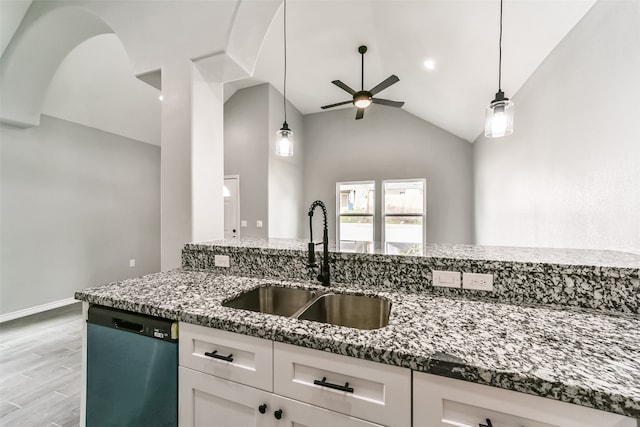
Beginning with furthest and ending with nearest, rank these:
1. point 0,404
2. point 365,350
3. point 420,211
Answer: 1. point 420,211
2. point 0,404
3. point 365,350

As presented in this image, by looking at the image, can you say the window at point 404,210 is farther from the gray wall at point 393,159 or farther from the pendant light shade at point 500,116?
the pendant light shade at point 500,116

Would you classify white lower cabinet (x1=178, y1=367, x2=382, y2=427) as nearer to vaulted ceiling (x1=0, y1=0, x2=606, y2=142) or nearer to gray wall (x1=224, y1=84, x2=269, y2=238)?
vaulted ceiling (x1=0, y1=0, x2=606, y2=142)

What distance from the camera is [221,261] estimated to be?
1.63 m

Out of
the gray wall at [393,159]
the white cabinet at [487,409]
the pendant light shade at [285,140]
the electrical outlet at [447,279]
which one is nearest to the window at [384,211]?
the gray wall at [393,159]

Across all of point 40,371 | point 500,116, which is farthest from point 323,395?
point 40,371

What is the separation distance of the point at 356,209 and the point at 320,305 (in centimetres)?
449

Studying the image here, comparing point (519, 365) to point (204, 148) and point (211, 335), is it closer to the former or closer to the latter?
point (211, 335)

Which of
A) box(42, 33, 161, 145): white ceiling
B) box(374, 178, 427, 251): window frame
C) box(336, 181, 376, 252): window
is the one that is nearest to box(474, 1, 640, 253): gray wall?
box(374, 178, 427, 251): window frame

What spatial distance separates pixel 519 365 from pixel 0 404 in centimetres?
306

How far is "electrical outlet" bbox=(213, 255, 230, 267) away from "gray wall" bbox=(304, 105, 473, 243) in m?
4.13

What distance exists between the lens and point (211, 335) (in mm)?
968

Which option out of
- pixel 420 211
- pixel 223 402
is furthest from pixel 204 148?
pixel 420 211

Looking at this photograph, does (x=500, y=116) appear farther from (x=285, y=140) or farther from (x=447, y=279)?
(x=285, y=140)

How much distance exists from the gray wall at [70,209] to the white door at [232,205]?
1.24 m
